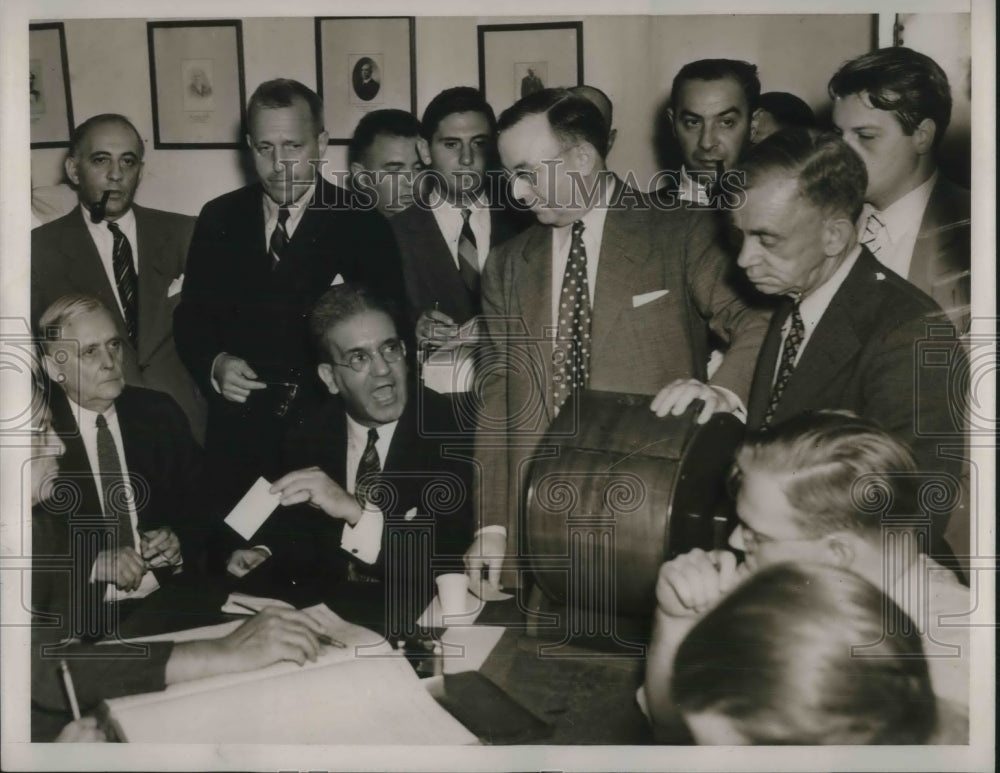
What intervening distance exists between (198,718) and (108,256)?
1.30m

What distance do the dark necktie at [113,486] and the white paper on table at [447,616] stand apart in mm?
848

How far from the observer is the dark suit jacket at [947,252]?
8.75ft

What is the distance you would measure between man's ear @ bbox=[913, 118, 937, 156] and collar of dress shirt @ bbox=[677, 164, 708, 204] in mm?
566

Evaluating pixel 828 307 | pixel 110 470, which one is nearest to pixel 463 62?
pixel 828 307

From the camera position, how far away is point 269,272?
2.79 m

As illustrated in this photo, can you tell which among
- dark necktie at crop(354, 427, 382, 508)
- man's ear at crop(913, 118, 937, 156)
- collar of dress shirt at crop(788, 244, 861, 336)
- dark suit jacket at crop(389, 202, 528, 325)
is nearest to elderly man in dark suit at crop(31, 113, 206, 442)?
dark necktie at crop(354, 427, 382, 508)

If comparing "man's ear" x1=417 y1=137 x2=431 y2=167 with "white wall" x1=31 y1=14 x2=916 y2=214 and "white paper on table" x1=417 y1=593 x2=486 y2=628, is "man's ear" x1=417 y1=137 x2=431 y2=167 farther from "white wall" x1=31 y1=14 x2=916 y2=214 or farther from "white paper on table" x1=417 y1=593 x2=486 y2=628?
"white paper on table" x1=417 y1=593 x2=486 y2=628

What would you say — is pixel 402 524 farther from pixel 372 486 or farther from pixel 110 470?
pixel 110 470

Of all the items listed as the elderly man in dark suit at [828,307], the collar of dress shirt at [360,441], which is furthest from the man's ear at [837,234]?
the collar of dress shirt at [360,441]

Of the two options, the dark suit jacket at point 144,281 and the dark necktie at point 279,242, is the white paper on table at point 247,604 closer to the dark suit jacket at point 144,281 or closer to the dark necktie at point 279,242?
the dark suit jacket at point 144,281

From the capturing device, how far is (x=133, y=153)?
9.30ft

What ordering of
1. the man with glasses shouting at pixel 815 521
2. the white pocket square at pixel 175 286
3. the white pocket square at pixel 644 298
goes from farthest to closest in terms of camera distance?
the white pocket square at pixel 175 286
the white pocket square at pixel 644 298
the man with glasses shouting at pixel 815 521

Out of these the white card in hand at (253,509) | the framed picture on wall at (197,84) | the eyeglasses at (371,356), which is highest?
the framed picture on wall at (197,84)

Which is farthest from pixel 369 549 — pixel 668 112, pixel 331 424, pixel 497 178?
pixel 668 112
